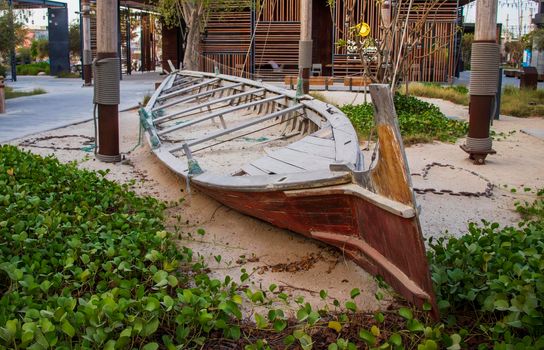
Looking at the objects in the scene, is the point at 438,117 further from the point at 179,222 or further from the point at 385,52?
the point at 179,222

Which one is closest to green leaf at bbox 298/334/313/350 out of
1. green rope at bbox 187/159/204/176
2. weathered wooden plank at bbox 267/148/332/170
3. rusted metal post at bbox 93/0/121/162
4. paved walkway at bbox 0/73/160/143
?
weathered wooden plank at bbox 267/148/332/170

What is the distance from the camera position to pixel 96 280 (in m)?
3.86

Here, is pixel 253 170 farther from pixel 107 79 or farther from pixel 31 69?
pixel 31 69

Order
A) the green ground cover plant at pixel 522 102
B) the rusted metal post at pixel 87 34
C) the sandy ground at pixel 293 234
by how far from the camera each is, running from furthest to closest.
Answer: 1. the rusted metal post at pixel 87 34
2. the green ground cover plant at pixel 522 102
3. the sandy ground at pixel 293 234

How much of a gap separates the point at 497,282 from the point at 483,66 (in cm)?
500

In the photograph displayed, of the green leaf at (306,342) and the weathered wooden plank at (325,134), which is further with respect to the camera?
the weathered wooden plank at (325,134)

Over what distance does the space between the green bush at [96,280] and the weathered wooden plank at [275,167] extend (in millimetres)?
910

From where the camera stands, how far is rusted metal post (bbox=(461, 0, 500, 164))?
25.5ft

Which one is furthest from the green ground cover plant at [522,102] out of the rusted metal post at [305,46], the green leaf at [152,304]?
the green leaf at [152,304]

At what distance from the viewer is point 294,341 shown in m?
3.28

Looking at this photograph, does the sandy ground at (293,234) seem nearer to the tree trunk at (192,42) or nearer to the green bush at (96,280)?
the green bush at (96,280)

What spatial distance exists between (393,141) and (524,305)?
3.18ft

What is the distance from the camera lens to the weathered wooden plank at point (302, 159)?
4906 mm

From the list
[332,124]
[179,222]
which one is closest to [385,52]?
[332,124]
